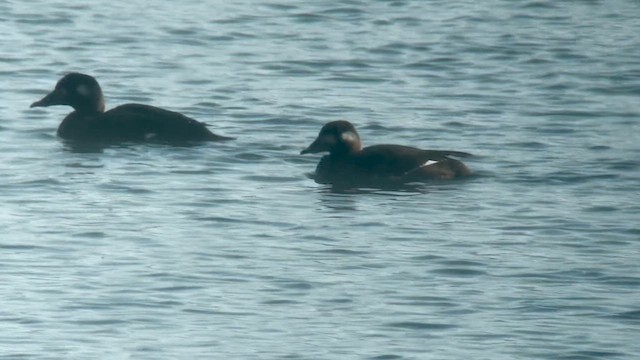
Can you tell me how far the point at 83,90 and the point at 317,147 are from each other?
2882 mm

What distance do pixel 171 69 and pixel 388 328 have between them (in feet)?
38.7

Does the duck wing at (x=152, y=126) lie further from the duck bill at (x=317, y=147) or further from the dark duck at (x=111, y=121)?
the duck bill at (x=317, y=147)

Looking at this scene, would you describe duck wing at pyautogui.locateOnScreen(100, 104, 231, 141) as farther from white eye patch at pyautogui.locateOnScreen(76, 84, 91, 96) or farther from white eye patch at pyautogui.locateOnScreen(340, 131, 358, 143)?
white eye patch at pyautogui.locateOnScreen(340, 131, 358, 143)

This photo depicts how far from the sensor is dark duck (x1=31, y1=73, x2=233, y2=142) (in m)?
18.0

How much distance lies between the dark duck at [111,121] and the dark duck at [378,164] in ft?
5.22

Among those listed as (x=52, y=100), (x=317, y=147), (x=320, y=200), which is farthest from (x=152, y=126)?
(x=320, y=200)

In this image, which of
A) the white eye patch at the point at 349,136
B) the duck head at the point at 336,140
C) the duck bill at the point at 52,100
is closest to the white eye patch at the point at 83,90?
the duck bill at the point at 52,100

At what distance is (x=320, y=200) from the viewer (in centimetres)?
1594

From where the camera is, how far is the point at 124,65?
23.5 metres

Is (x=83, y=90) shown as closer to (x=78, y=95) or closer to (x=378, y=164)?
(x=78, y=95)

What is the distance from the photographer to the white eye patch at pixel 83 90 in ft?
62.1

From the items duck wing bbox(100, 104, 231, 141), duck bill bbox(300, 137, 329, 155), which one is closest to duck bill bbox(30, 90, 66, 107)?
duck wing bbox(100, 104, 231, 141)

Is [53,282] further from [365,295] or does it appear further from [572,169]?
[572,169]

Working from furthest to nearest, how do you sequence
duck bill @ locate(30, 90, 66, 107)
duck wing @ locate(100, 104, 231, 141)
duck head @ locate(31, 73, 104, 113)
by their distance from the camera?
duck bill @ locate(30, 90, 66, 107) < duck head @ locate(31, 73, 104, 113) < duck wing @ locate(100, 104, 231, 141)
